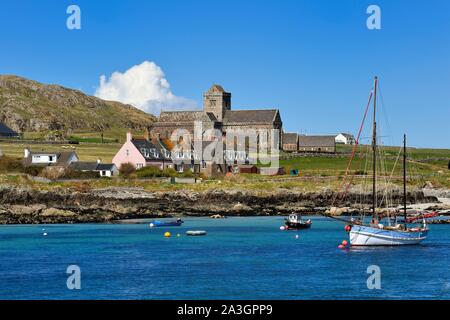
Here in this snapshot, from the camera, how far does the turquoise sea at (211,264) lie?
42.5m

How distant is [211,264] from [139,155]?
79.4 meters

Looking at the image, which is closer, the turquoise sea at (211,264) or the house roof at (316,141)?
the turquoise sea at (211,264)

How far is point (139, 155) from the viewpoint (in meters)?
130

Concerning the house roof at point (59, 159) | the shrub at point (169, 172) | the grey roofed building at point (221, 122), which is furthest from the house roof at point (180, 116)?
the house roof at point (59, 159)

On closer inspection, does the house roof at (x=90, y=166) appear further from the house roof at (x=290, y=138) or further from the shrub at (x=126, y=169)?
the house roof at (x=290, y=138)

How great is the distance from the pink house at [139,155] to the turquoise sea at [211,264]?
53557 millimetres

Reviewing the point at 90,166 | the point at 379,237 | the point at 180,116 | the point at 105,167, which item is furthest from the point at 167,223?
the point at 180,116

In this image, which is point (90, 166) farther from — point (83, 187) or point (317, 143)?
point (317, 143)

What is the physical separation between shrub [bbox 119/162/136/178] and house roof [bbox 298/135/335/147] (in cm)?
7790

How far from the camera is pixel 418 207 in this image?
9869 centimetres

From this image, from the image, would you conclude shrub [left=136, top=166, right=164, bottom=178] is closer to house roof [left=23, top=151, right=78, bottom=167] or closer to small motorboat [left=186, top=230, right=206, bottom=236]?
house roof [left=23, top=151, right=78, bottom=167]
